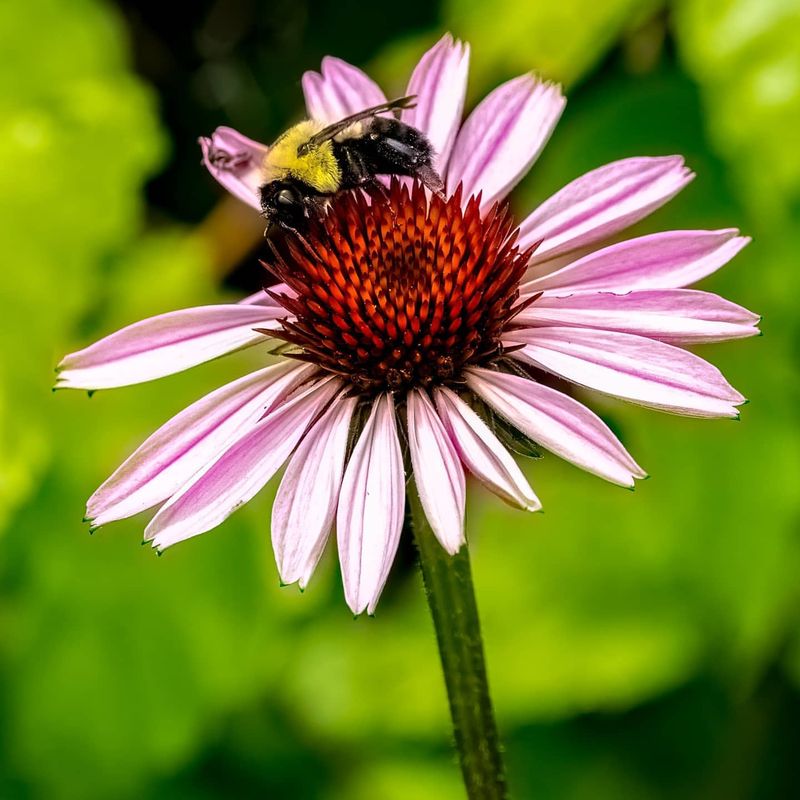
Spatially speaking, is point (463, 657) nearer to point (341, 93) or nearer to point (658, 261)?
point (658, 261)

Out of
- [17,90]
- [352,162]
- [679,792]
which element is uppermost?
[17,90]

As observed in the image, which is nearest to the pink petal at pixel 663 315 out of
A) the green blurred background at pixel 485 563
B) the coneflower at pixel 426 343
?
the coneflower at pixel 426 343

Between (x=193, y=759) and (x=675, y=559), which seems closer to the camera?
(x=675, y=559)

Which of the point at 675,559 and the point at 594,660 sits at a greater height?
the point at 675,559

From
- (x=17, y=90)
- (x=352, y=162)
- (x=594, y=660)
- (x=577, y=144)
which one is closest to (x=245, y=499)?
(x=352, y=162)

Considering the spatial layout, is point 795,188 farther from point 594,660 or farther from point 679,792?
point 679,792

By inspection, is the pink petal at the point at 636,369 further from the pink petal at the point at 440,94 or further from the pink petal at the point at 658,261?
the pink petal at the point at 440,94

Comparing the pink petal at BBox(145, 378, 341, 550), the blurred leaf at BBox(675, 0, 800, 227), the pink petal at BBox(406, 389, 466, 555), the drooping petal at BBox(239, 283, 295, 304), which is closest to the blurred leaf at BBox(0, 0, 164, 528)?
the drooping petal at BBox(239, 283, 295, 304)
